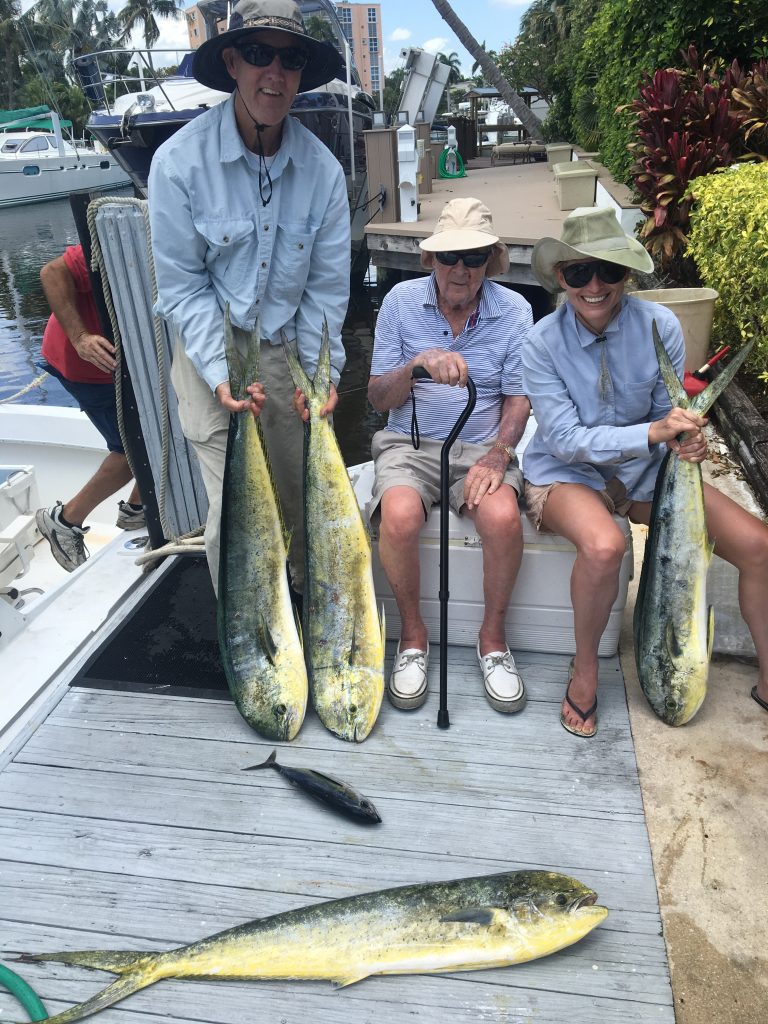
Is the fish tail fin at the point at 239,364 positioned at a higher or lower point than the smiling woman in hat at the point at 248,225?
lower

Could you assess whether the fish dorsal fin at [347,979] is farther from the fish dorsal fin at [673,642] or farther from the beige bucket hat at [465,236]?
the beige bucket hat at [465,236]

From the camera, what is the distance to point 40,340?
14617 mm

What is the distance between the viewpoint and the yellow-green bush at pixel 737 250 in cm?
397

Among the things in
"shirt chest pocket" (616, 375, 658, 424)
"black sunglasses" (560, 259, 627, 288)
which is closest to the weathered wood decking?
"shirt chest pocket" (616, 375, 658, 424)

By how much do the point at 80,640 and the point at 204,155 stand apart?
2.01 metres

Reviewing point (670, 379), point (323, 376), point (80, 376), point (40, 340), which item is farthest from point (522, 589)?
point (40, 340)

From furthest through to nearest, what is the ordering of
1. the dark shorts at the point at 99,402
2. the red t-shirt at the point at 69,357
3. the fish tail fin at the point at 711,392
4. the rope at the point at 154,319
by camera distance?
the dark shorts at the point at 99,402, the red t-shirt at the point at 69,357, the rope at the point at 154,319, the fish tail fin at the point at 711,392

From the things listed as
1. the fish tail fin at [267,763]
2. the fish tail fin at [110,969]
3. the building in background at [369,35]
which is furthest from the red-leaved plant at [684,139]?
the building in background at [369,35]

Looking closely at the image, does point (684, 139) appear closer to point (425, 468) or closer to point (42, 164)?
point (425, 468)

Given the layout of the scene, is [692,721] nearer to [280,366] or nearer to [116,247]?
[280,366]

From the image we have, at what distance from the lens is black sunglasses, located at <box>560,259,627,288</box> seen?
2328 mm

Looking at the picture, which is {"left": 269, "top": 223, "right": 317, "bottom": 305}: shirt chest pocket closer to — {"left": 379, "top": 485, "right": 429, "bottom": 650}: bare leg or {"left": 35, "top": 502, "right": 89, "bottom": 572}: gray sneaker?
{"left": 379, "top": 485, "right": 429, "bottom": 650}: bare leg

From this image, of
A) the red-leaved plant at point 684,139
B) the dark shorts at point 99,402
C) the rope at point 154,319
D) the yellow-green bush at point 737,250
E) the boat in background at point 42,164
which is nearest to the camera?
the rope at point 154,319

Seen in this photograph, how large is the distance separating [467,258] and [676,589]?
1349mm
